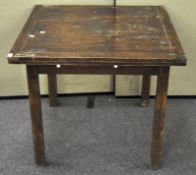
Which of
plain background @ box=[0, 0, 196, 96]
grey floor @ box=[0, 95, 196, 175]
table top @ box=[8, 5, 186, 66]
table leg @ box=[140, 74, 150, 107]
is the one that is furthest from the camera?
table leg @ box=[140, 74, 150, 107]

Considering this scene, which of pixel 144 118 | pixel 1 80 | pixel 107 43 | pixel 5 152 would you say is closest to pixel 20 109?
pixel 1 80

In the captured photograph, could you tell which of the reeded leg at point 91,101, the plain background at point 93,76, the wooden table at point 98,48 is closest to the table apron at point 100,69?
the wooden table at point 98,48

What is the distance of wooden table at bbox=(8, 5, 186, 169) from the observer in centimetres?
142

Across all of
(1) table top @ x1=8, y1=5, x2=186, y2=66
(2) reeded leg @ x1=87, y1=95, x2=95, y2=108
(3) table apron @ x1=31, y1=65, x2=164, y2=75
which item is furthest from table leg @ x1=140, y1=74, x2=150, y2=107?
(3) table apron @ x1=31, y1=65, x2=164, y2=75

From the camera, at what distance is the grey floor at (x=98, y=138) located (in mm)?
1755

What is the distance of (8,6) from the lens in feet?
6.60

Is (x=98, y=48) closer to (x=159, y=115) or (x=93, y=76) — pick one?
(x=159, y=115)

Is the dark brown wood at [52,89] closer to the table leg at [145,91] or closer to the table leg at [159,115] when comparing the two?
the table leg at [145,91]

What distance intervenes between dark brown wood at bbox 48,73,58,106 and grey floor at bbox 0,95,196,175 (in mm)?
43

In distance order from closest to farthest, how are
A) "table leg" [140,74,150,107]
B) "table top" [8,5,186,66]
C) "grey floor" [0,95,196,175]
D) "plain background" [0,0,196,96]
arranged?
"table top" [8,5,186,66]
"grey floor" [0,95,196,175]
"plain background" [0,0,196,96]
"table leg" [140,74,150,107]

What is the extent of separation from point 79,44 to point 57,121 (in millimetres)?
684

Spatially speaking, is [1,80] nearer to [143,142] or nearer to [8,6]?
[8,6]

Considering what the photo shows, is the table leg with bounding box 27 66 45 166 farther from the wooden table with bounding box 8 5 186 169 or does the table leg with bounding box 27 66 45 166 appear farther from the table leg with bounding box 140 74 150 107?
the table leg with bounding box 140 74 150 107

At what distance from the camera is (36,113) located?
5.24 ft
